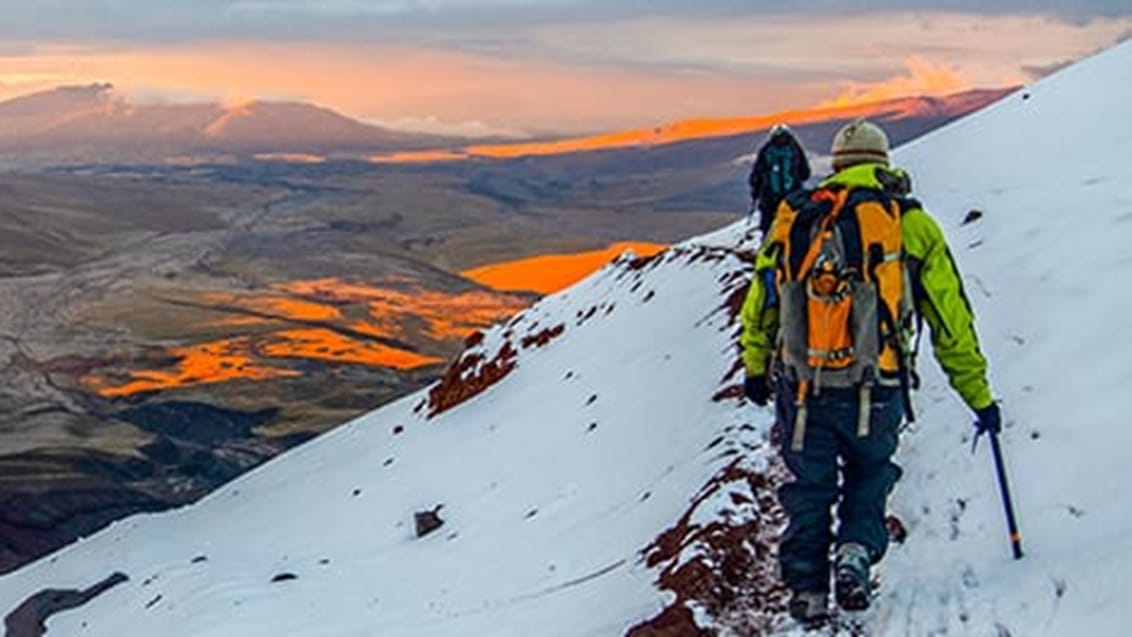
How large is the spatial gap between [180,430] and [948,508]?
138984 millimetres

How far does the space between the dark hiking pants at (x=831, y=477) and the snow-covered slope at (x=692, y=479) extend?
2.85 feet

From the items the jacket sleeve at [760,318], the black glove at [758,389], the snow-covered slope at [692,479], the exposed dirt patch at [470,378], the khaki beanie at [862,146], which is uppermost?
the khaki beanie at [862,146]

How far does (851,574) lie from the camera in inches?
343

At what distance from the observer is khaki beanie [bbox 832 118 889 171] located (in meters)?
8.35

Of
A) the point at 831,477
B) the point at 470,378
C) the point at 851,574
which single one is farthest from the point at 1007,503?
the point at 470,378

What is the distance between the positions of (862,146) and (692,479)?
25.0 ft

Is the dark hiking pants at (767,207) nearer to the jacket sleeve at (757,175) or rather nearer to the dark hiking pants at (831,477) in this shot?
the jacket sleeve at (757,175)

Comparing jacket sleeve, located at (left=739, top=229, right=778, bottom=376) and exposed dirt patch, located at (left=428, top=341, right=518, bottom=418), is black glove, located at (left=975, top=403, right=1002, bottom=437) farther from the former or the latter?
exposed dirt patch, located at (left=428, top=341, right=518, bottom=418)

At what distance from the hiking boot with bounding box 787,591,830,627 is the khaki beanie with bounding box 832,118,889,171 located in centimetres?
315

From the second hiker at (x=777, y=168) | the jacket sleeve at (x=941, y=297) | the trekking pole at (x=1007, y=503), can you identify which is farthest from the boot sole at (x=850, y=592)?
the second hiker at (x=777, y=168)

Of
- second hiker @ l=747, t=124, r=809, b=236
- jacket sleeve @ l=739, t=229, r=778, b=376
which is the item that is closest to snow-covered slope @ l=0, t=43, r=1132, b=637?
jacket sleeve @ l=739, t=229, r=778, b=376

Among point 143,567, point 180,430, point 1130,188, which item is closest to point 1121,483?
point 1130,188

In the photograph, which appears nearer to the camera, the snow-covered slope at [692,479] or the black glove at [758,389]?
the black glove at [758,389]

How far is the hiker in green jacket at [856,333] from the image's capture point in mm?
7992
